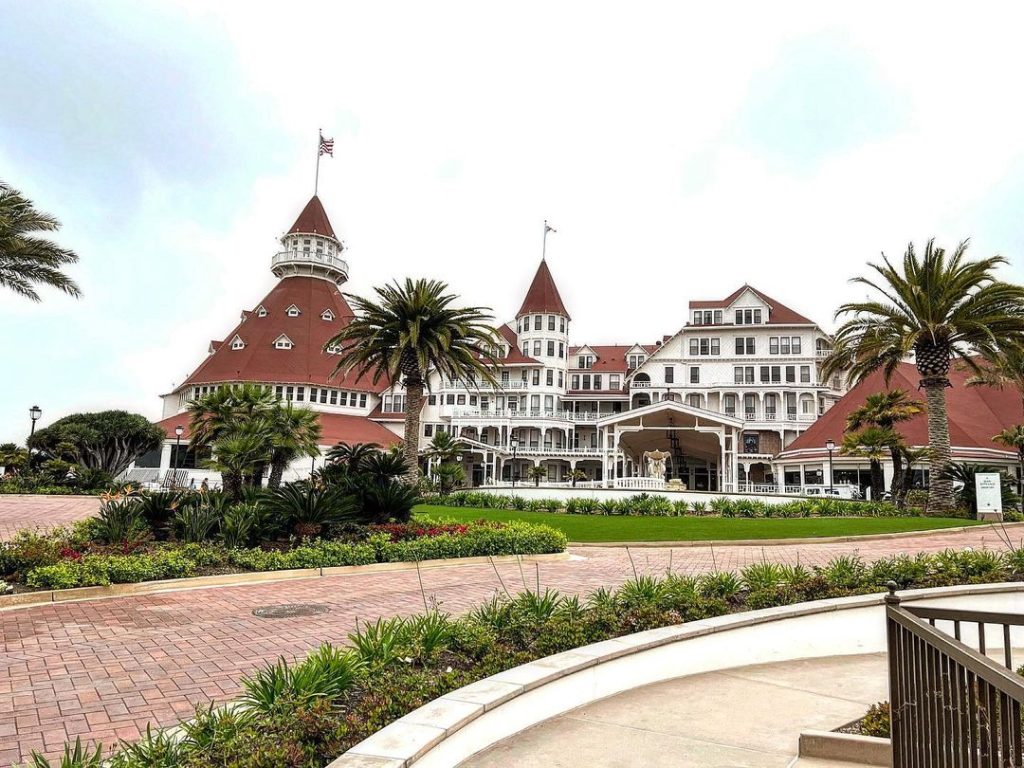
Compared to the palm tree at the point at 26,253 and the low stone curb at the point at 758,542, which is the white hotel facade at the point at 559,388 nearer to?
the palm tree at the point at 26,253

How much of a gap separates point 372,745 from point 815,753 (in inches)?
122

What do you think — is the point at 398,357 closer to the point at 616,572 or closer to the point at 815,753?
the point at 616,572

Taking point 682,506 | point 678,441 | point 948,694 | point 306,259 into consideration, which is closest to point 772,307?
point 678,441

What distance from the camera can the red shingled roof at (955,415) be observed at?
43.4m

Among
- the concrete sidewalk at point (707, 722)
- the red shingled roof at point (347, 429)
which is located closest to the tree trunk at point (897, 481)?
the concrete sidewalk at point (707, 722)

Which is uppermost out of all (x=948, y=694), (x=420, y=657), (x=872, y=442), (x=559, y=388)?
(x=559, y=388)

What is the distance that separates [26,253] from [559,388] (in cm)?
4848

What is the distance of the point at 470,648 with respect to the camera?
6.86 m

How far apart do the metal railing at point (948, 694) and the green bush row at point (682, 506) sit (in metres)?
27.7

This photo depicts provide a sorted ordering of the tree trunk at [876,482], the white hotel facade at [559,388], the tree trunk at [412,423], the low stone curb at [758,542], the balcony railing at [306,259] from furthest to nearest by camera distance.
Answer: the balcony railing at [306,259] → the white hotel facade at [559,388] → the tree trunk at [876,482] → the tree trunk at [412,423] → the low stone curb at [758,542]

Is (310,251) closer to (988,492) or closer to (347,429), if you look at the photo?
(347,429)

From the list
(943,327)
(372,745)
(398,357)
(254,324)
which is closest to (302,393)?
(254,324)

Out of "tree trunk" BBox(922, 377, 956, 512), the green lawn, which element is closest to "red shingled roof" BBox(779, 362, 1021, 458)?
"tree trunk" BBox(922, 377, 956, 512)

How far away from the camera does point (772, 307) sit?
61875 millimetres
